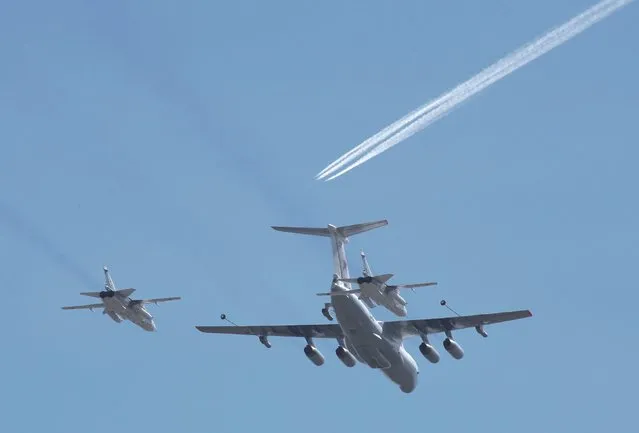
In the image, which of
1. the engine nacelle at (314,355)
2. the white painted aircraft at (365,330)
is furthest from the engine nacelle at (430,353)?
the engine nacelle at (314,355)

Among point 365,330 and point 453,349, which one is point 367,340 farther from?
point 453,349

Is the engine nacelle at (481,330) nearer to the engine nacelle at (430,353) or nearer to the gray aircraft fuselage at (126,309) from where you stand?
the engine nacelle at (430,353)

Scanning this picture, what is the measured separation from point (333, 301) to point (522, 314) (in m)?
9.71

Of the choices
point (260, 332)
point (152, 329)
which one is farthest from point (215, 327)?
point (152, 329)

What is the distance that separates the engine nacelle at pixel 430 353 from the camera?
246ft

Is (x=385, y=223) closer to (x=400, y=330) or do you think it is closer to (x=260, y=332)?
(x=400, y=330)

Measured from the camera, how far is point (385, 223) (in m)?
66.4

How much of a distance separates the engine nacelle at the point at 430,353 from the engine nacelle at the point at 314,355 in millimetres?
5486

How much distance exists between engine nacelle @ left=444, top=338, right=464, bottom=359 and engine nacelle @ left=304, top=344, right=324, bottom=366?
7.01 metres

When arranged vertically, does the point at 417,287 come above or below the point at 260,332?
below

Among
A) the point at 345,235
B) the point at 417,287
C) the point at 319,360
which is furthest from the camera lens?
the point at 319,360

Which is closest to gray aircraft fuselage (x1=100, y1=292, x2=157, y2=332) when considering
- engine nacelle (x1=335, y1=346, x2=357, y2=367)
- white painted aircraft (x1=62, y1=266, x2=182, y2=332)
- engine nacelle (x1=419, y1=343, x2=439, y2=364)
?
white painted aircraft (x1=62, y1=266, x2=182, y2=332)

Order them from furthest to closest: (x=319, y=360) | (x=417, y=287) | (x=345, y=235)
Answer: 1. (x=319, y=360)
2. (x=345, y=235)
3. (x=417, y=287)

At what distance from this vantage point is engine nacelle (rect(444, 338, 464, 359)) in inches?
2904
